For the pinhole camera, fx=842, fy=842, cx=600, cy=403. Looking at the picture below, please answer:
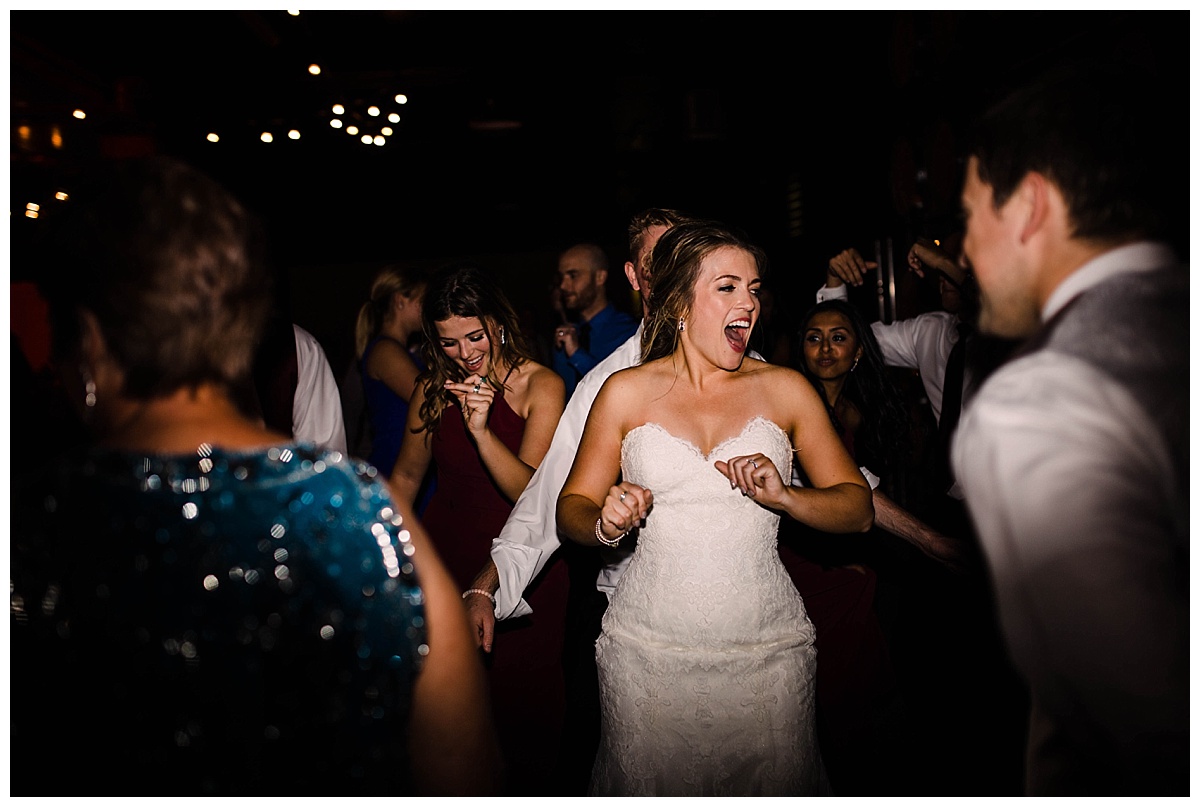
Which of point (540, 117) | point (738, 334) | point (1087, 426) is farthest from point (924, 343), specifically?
point (540, 117)

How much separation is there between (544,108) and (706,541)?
7.47 metres

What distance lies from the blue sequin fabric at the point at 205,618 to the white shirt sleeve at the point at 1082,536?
0.67 meters

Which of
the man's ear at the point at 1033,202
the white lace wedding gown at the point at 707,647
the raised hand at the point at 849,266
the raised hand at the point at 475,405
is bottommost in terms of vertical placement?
the white lace wedding gown at the point at 707,647

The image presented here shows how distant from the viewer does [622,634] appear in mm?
1894

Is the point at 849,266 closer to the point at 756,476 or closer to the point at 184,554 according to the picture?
the point at 756,476

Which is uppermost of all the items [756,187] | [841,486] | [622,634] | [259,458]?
[756,187]

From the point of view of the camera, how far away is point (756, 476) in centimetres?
155

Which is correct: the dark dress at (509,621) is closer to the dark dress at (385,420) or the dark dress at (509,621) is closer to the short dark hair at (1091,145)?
the dark dress at (385,420)

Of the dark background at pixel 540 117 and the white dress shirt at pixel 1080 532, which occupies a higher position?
the dark background at pixel 540 117

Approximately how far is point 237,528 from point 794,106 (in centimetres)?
718

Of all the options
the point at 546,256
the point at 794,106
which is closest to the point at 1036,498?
the point at 794,106

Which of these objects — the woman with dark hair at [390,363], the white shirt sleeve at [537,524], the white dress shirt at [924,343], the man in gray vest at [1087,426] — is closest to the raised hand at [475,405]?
the white shirt sleeve at [537,524]

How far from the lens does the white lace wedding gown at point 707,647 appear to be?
179cm

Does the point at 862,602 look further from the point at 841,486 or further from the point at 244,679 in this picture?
the point at 244,679
